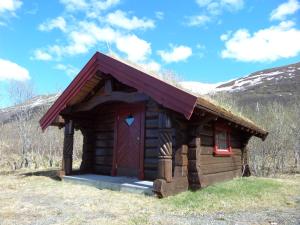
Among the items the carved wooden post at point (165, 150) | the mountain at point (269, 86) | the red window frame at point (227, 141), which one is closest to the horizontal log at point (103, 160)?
the red window frame at point (227, 141)

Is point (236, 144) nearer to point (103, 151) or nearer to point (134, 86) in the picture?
point (103, 151)

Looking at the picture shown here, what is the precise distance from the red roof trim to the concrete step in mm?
2169

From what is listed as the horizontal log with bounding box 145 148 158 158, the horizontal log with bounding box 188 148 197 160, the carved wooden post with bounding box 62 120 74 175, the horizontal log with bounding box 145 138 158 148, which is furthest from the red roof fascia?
the horizontal log with bounding box 188 148 197 160

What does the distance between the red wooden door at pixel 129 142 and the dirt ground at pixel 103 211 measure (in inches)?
73.4

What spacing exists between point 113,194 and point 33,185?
313 centimetres

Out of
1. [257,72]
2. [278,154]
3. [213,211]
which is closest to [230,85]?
[257,72]

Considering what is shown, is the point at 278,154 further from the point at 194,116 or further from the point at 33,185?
the point at 33,185

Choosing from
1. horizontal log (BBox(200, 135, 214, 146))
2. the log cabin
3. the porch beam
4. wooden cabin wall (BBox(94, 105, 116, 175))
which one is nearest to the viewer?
the log cabin

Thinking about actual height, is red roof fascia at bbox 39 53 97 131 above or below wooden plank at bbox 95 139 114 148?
above

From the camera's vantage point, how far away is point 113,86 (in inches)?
448

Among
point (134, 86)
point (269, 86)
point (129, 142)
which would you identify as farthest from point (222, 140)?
point (269, 86)

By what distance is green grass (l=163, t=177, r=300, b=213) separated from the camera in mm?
8031

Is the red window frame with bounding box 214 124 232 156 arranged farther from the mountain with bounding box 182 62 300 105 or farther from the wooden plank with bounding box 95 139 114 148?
the mountain with bounding box 182 62 300 105

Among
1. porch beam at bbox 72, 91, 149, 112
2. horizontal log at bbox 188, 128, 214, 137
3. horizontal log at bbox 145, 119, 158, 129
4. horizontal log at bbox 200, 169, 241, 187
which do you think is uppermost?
porch beam at bbox 72, 91, 149, 112
